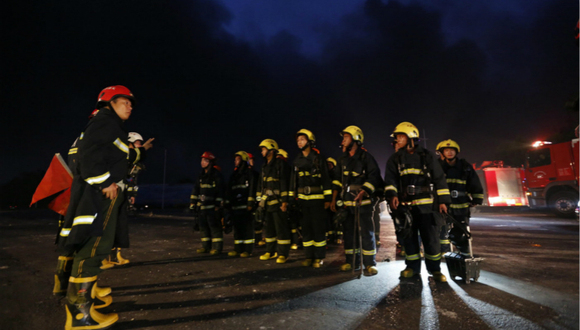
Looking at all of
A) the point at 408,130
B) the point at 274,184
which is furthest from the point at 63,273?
the point at 408,130

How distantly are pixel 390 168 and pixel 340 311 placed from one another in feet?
7.73

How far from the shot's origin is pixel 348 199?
15.1 ft

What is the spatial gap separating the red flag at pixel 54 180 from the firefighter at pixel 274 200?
10.3 feet

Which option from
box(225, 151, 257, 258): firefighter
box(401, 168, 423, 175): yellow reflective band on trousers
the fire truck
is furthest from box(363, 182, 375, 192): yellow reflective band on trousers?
the fire truck

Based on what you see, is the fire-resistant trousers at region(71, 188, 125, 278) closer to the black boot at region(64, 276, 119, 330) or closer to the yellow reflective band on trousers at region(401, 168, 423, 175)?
the black boot at region(64, 276, 119, 330)

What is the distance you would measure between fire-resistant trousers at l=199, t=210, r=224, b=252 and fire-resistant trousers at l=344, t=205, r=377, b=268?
285 centimetres

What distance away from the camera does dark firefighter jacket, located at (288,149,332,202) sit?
487 cm

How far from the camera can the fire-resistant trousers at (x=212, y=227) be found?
19.6 ft

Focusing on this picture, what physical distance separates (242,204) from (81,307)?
3778 millimetres

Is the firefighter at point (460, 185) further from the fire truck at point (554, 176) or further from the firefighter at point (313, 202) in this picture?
the fire truck at point (554, 176)

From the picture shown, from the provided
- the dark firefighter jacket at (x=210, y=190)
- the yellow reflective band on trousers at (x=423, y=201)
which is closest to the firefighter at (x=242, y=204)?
the dark firefighter jacket at (x=210, y=190)

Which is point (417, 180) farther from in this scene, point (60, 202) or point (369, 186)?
point (60, 202)

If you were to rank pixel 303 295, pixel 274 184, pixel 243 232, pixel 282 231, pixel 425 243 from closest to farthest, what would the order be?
pixel 303 295, pixel 425 243, pixel 282 231, pixel 274 184, pixel 243 232

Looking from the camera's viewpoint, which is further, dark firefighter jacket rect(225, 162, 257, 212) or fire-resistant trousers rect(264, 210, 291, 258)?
dark firefighter jacket rect(225, 162, 257, 212)
